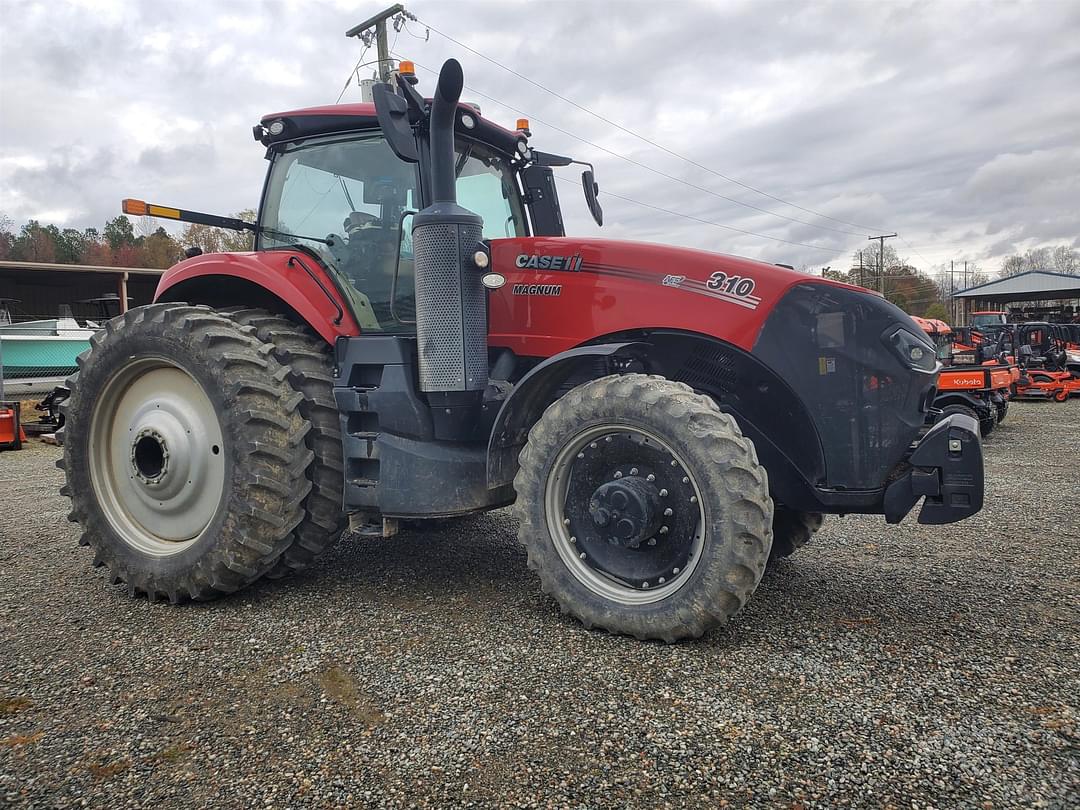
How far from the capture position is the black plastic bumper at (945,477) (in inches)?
117

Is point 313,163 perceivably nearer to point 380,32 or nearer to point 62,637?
point 62,637

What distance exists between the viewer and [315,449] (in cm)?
369

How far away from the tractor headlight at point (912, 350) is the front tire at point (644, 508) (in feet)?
2.83

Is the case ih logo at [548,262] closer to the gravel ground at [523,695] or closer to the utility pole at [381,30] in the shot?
the gravel ground at [523,695]

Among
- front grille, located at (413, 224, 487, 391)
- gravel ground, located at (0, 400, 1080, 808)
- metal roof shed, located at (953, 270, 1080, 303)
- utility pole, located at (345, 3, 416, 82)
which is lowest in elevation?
gravel ground, located at (0, 400, 1080, 808)

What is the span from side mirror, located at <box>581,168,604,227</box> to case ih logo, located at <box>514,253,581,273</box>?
1.19 meters

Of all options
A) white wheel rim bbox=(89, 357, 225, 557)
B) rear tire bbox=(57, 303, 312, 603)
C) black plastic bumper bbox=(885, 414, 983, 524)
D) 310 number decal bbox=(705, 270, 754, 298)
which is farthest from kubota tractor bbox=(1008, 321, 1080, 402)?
white wheel rim bbox=(89, 357, 225, 557)

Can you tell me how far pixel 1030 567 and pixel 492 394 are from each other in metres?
3.33

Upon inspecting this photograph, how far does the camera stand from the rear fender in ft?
12.7

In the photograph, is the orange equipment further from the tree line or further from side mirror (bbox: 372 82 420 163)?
the tree line

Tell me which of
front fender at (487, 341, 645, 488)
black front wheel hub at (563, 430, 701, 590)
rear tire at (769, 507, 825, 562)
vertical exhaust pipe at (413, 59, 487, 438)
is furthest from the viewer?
rear tire at (769, 507, 825, 562)

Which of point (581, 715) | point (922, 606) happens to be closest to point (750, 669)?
point (581, 715)

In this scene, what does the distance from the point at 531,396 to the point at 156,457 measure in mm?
2076

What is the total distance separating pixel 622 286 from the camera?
3.43 meters
